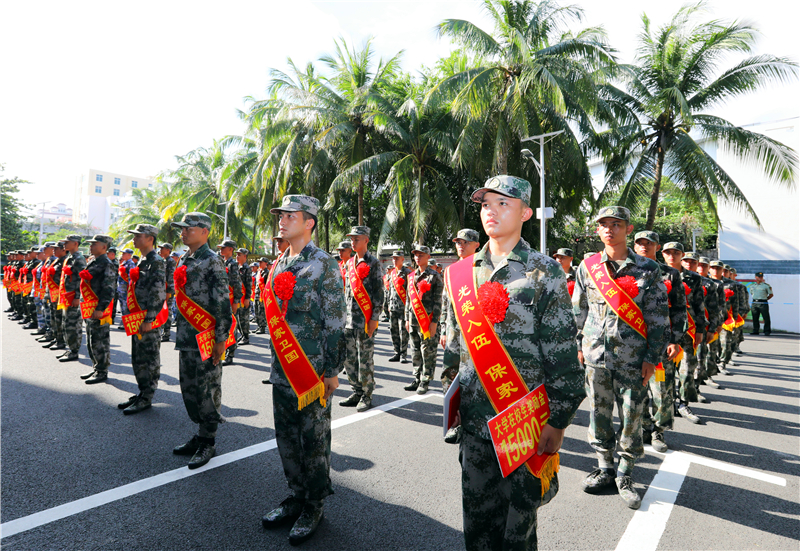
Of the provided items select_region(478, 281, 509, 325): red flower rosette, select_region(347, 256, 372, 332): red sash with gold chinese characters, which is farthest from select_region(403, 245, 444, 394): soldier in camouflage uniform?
select_region(478, 281, 509, 325): red flower rosette

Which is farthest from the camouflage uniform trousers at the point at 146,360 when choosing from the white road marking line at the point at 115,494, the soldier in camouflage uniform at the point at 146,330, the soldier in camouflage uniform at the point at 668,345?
the soldier in camouflage uniform at the point at 668,345

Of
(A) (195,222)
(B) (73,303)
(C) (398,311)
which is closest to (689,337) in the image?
(C) (398,311)

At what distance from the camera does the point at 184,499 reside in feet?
10.3

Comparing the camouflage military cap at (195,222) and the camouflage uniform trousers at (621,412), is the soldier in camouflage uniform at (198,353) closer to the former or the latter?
the camouflage military cap at (195,222)

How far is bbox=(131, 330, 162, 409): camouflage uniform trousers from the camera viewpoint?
499 cm

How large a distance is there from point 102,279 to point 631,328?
669cm

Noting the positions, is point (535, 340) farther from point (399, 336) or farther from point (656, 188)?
point (656, 188)

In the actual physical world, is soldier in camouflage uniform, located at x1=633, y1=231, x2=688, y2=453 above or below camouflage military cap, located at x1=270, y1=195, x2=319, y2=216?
below

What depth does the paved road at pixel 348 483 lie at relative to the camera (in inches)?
108


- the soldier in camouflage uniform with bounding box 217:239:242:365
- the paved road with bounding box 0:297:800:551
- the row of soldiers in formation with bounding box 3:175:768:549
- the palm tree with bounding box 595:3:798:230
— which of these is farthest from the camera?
the palm tree with bounding box 595:3:798:230

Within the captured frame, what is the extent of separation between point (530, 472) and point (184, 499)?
253 cm

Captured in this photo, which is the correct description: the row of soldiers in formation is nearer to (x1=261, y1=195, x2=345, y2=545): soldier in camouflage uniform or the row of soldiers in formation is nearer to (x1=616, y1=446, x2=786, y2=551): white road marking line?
(x1=261, y1=195, x2=345, y2=545): soldier in camouflage uniform

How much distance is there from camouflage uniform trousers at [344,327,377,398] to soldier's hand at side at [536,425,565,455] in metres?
3.53

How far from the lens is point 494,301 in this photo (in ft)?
6.77
